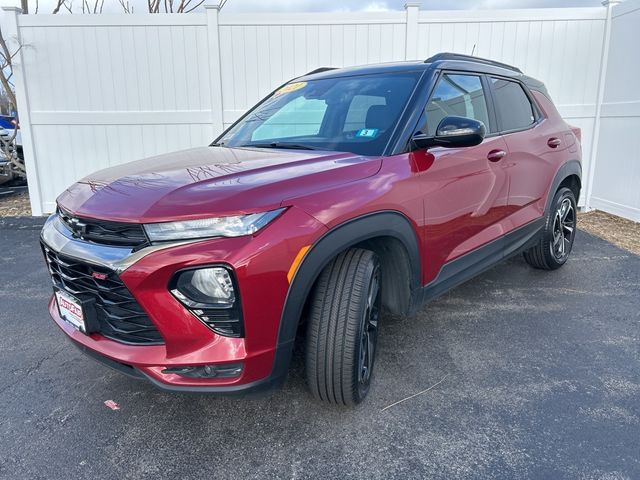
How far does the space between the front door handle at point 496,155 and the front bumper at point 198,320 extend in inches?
63.1

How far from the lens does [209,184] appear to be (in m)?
1.92

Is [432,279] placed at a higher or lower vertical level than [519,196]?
lower

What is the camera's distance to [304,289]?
6.25 feet

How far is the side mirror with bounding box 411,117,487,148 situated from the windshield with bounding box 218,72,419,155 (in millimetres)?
240

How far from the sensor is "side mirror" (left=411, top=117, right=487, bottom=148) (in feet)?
7.70

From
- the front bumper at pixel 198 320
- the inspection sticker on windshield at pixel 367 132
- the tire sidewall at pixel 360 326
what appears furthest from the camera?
→ the inspection sticker on windshield at pixel 367 132

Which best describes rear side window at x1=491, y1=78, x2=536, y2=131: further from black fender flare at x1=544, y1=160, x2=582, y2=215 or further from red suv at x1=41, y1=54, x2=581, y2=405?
black fender flare at x1=544, y1=160, x2=582, y2=215

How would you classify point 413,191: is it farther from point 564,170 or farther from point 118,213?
point 564,170

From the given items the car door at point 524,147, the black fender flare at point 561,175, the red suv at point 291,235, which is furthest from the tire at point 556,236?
the red suv at point 291,235

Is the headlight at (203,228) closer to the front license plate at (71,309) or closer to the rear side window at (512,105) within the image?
the front license plate at (71,309)

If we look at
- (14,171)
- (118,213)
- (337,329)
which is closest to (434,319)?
(337,329)

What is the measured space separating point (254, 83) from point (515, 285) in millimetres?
4547

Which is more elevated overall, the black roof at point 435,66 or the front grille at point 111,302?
the black roof at point 435,66

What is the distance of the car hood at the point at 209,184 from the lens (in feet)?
5.84
